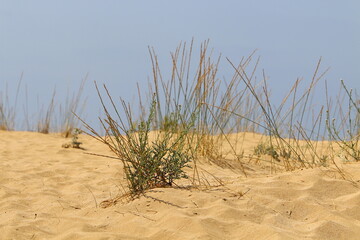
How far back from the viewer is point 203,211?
282 centimetres

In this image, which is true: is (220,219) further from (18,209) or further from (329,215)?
(18,209)

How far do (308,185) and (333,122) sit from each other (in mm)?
790

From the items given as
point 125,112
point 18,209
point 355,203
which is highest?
point 125,112

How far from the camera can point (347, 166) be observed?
3684 mm

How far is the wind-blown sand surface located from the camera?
258 cm

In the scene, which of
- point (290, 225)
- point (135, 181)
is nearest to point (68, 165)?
point (135, 181)

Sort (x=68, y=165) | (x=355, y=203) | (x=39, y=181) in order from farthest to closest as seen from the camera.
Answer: (x=68, y=165)
(x=39, y=181)
(x=355, y=203)

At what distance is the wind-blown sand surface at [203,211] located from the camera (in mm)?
2582

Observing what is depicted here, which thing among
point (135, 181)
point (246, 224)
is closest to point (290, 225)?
point (246, 224)

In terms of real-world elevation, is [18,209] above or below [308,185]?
below

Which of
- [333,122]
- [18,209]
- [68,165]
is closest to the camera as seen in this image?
[18,209]

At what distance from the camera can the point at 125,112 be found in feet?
10.6

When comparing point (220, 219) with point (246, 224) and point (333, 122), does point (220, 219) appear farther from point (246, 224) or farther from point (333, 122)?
point (333, 122)

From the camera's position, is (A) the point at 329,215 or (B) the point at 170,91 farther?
(B) the point at 170,91
